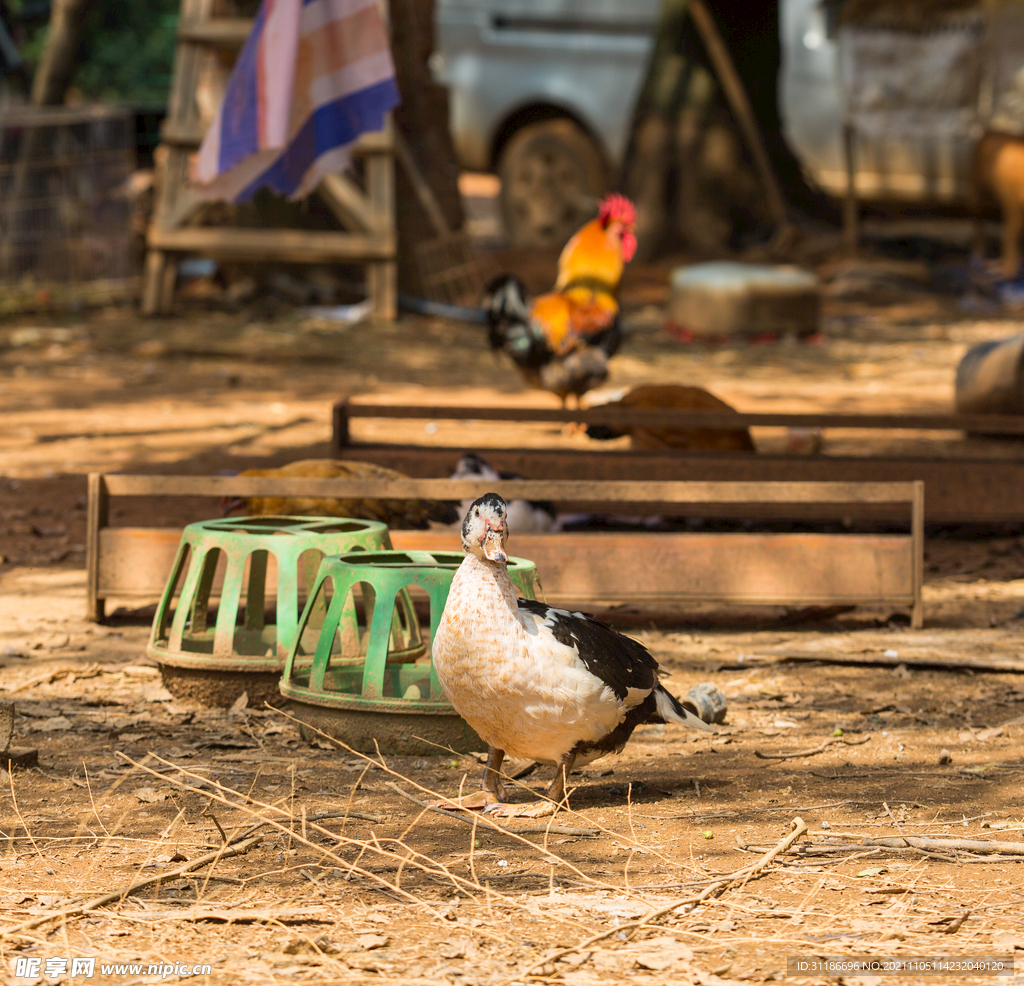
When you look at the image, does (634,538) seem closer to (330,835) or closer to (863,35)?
(330,835)

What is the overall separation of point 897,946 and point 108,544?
137 inches

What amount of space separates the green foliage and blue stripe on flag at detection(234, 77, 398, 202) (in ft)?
54.4

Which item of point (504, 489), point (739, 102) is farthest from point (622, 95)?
point (504, 489)

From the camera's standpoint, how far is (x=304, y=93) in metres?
6.56

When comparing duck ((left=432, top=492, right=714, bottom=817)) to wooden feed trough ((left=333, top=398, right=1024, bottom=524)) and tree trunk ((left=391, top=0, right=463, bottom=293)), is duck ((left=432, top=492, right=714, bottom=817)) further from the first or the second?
tree trunk ((left=391, top=0, right=463, bottom=293))

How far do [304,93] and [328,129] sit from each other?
202 mm

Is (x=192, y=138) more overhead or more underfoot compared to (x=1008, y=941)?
more overhead

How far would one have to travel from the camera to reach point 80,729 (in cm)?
404

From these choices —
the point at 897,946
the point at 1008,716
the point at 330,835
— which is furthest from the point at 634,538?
the point at 897,946

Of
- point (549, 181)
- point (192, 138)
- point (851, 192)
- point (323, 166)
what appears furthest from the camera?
point (549, 181)

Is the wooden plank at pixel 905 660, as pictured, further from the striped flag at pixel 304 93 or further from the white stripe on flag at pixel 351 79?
the white stripe on flag at pixel 351 79

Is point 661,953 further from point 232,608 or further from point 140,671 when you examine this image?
point 140,671

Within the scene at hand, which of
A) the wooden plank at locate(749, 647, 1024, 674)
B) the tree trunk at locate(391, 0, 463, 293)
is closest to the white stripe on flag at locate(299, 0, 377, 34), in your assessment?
the wooden plank at locate(749, 647, 1024, 674)

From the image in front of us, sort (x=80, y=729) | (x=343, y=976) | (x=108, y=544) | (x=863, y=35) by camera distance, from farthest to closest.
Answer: (x=863, y=35) → (x=108, y=544) → (x=80, y=729) → (x=343, y=976)
